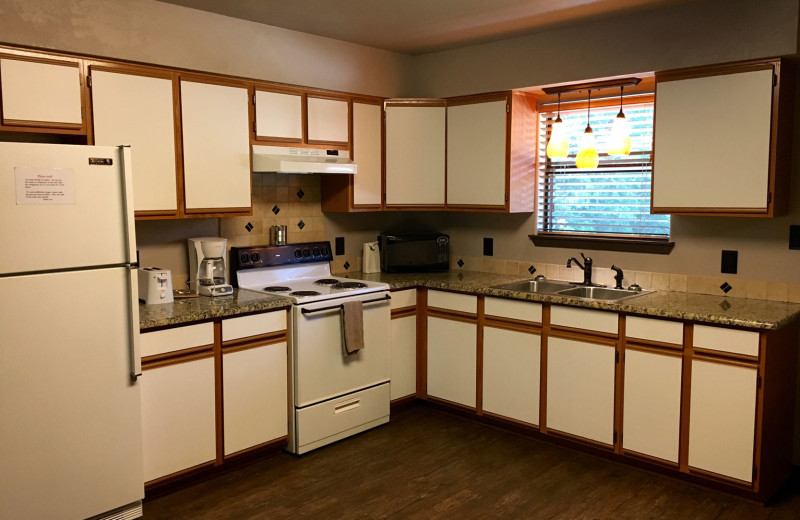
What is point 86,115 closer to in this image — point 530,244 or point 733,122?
point 530,244

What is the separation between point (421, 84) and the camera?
4.65 m

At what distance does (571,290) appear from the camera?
4.05 m

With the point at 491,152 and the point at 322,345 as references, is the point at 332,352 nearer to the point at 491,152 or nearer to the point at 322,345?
the point at 322,345

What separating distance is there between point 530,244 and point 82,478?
2.99 metres

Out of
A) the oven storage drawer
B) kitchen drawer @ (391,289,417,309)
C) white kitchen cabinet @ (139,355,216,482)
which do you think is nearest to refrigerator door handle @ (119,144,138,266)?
white kitchen cabinet @ (139,355,216,482)

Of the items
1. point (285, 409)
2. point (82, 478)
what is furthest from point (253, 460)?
point (82, 478)

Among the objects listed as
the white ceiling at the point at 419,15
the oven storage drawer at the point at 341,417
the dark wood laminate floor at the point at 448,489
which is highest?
the white ceiling at the point at 419,15

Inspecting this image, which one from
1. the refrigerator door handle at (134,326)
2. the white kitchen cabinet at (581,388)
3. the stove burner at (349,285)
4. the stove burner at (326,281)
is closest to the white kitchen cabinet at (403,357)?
the stove burner at (349,285)

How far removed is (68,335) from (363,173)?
2.20 meters

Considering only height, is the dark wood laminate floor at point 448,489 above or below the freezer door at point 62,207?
below

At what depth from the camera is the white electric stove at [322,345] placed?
11.7ft

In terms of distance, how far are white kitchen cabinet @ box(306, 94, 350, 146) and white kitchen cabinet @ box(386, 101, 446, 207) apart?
14.6 inches

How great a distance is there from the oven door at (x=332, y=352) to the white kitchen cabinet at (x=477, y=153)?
3.12 feet

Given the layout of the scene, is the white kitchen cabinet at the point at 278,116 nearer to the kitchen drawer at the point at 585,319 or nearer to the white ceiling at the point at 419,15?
the white ceiling at the point at 419,15
